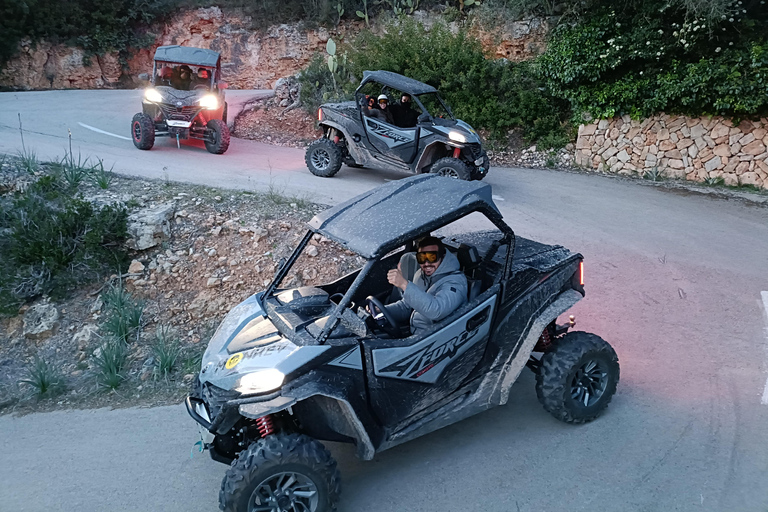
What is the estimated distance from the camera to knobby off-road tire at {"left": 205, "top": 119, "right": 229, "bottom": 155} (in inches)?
487

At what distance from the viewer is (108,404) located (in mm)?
5465

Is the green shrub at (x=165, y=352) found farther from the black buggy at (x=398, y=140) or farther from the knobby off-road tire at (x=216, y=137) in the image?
the knobby off-road tire at (x=216, y=137)

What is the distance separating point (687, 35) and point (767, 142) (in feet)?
8.63

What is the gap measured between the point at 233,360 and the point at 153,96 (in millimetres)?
9644

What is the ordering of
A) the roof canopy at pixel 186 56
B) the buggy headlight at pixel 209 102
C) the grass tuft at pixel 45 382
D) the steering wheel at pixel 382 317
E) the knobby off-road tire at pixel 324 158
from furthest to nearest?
the roof canopy at pixel 186 56 → the buggy headlight at pixel 209 102 → the knobby off-road tire at pixel 324 158 → the grass tuft at pixel 45 382 → the steering wheel at pixel 382 317

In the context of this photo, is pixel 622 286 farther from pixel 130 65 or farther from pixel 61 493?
pixel 130 65

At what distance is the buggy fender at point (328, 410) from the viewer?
356 cm

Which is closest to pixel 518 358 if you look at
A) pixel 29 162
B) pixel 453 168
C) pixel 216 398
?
pixel 216 398

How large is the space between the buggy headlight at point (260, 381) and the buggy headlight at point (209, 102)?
956cm

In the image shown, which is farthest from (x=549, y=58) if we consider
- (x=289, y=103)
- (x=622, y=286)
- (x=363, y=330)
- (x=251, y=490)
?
(x=251, y=490)

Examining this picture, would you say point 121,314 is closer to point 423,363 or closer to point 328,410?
point 328,410

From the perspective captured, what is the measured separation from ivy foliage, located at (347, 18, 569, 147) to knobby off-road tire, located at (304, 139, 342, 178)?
15.2 ft

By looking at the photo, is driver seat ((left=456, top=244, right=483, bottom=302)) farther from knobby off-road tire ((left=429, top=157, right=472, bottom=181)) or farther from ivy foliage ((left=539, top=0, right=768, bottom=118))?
ivy foliage ((left=539, top=0, right=768, bottom=118))

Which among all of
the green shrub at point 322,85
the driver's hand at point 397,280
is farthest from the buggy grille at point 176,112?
the driver's hand at point 397,280
